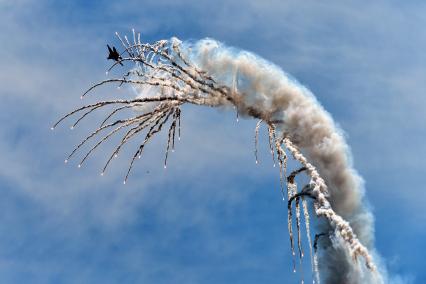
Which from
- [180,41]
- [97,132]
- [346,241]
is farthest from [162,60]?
[346,241]

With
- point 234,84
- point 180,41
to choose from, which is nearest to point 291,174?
point 234,84

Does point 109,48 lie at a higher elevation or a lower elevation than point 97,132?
higher

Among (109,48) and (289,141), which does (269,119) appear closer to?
(289,141)

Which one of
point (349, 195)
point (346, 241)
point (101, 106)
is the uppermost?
point (101, 106)

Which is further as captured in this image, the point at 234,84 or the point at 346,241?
the point at 234,84

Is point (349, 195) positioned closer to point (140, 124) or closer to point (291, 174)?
point (291, 174)

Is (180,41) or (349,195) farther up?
(180,41)

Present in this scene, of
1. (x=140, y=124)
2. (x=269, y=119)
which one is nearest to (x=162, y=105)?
(x=140, y=124)

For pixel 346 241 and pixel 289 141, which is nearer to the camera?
pixel 346 241
